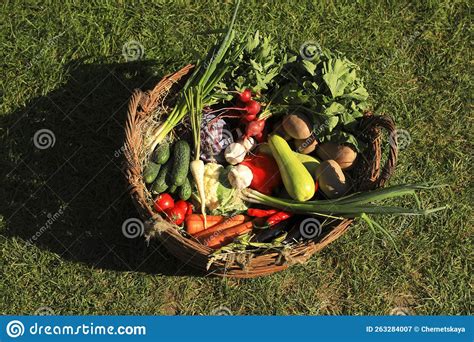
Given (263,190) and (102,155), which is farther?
(102,155)

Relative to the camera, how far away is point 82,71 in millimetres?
4199

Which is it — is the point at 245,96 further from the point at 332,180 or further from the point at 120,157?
the point at 120,157

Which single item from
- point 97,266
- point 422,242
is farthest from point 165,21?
point 422,242

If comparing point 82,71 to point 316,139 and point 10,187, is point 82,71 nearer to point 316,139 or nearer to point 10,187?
point 10,187

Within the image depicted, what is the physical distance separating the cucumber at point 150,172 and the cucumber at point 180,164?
3.8 inches

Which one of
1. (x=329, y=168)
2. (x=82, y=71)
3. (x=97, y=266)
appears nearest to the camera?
(x=329, y=168)

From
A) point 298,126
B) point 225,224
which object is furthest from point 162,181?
point 298,126

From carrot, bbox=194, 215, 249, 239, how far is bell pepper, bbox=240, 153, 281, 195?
0.21 meters

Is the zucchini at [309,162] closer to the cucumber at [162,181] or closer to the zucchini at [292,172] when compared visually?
the zucchini at [292,172]

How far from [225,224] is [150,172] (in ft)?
1.80

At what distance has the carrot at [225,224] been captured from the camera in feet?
11.5

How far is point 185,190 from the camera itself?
355 centimetres

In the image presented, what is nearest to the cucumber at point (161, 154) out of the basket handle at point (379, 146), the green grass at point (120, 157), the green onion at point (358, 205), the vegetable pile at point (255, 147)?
the vegetable pile at point (255, 147)

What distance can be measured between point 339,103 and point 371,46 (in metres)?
1.11
